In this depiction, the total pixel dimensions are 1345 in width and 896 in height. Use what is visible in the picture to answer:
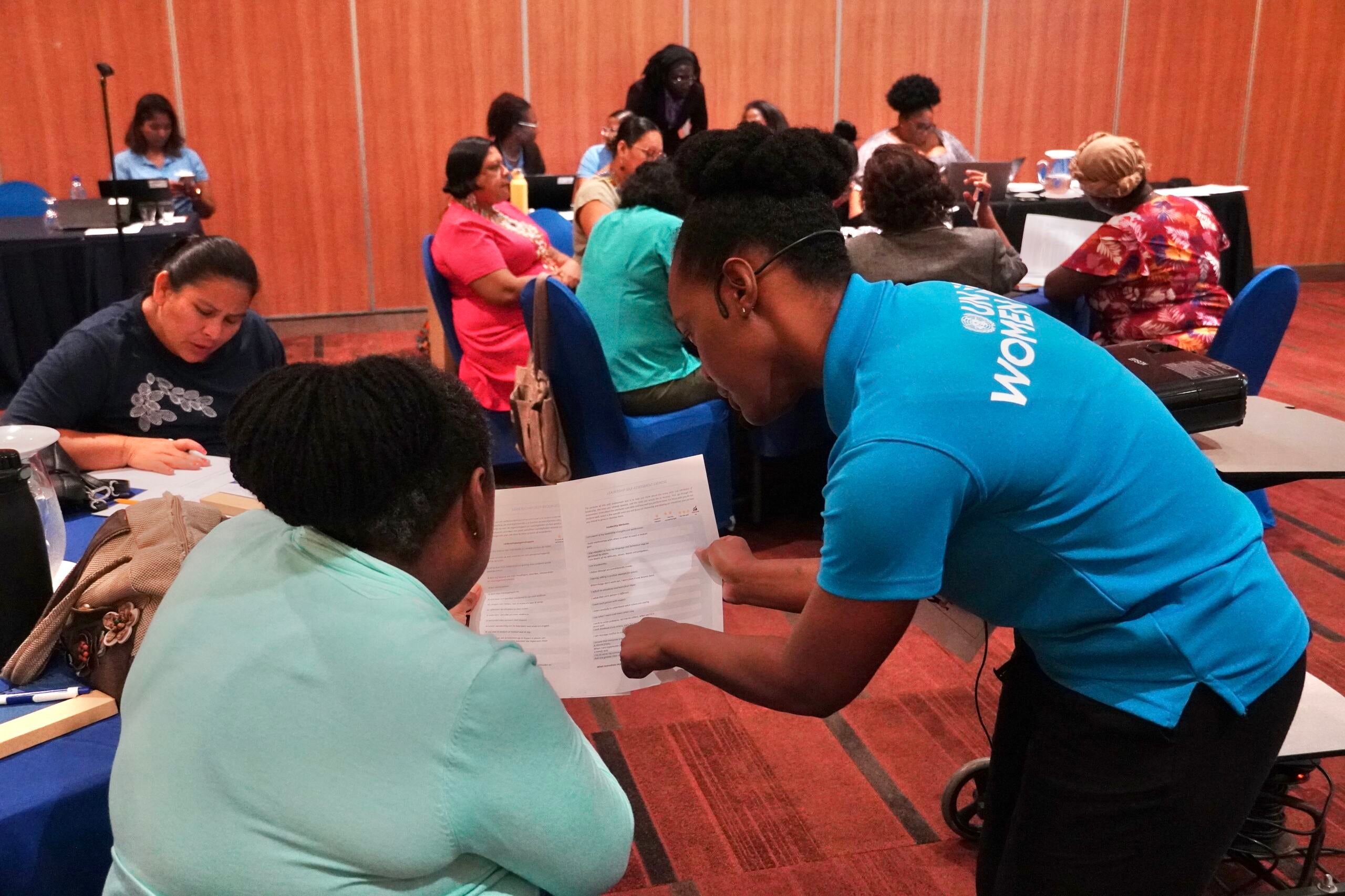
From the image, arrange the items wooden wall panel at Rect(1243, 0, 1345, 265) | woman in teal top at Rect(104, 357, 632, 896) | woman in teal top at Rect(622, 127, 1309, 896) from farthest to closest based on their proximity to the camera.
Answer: wooden wall panel at Rect(1243, 0, 1345, 265)
woman in teal top at Rect(622, 127, 1309, 896)
woman in teal top at Rect(104, 357, 632, 896)

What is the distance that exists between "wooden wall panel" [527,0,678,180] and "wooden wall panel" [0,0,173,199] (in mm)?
2160

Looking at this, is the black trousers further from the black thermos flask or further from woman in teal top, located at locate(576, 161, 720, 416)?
woman in teal top, located at locate(576, 161, 720, 416)

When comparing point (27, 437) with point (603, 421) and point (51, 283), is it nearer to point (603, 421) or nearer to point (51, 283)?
point (603, 421)

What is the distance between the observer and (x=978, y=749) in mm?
2516

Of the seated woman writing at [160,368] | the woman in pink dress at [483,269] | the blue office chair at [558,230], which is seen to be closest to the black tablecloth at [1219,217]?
the blue office chair at [558,230]

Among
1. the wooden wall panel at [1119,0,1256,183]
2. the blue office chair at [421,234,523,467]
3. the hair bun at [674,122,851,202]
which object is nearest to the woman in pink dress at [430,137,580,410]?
the blue office chair at [421,234,523,467]

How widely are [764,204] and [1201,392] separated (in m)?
1.09

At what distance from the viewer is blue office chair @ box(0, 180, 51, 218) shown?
5.95 metres

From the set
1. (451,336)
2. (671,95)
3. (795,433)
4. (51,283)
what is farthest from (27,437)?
(671,95)

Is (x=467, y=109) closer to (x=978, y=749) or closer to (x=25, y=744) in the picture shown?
(x=978, y=749)

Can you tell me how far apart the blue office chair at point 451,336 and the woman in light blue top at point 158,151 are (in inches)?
92.3

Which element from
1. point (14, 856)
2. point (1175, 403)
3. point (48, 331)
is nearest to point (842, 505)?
point (14, 856)

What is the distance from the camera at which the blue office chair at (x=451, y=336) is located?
4023mm

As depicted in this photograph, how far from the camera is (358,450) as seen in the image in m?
0.92
